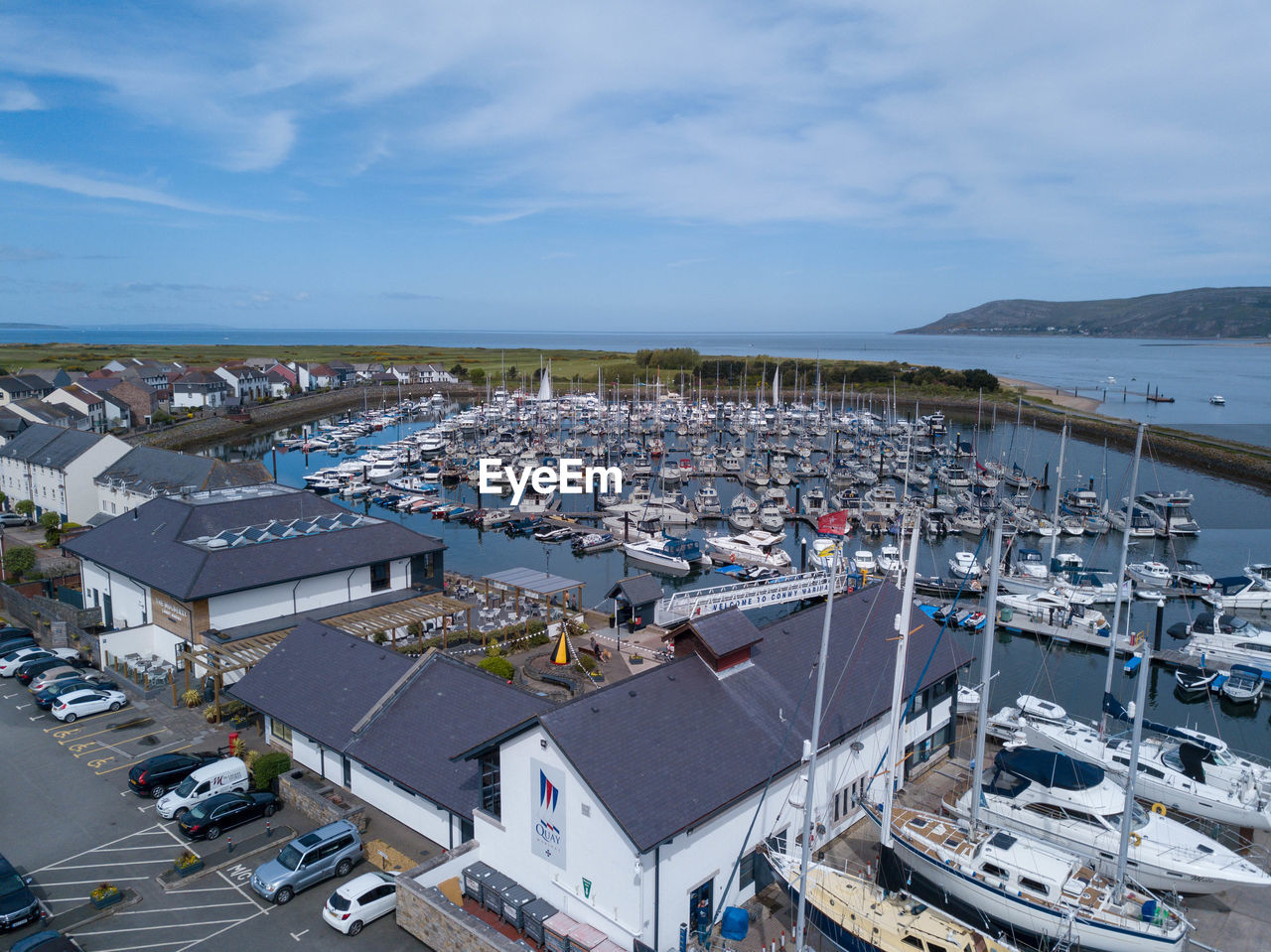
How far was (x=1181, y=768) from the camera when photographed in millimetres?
21312

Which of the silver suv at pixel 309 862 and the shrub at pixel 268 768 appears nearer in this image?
the silver suv at pixel 309 862

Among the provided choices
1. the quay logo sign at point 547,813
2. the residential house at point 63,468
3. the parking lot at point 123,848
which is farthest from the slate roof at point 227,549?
the residential house at point 63,468

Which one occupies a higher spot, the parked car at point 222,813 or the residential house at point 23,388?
the residential house at point 23,388

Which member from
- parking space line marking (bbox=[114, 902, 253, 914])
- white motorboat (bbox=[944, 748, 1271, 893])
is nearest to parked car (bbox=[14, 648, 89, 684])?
parking space line marking (bbox=[114, 902, 253, 914])

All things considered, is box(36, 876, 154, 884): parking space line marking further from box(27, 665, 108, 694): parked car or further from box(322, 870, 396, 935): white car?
box(27, 665, 108, 694): parked car

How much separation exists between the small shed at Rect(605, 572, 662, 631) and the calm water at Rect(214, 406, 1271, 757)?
1167 cm

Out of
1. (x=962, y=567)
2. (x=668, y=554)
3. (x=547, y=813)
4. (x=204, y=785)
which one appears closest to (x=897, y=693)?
(x=547, y=813)

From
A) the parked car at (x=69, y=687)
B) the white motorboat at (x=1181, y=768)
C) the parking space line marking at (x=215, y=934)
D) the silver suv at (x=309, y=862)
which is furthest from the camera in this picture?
the parked car at (x=69, y=687)

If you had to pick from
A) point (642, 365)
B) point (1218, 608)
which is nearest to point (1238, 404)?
point (642, 365)

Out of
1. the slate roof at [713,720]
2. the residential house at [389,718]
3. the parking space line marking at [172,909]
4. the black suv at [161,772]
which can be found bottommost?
the parking space line marking at [172,909]

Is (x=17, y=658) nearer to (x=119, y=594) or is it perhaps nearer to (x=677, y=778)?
(x=119, y=594)

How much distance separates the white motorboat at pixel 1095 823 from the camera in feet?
52.7

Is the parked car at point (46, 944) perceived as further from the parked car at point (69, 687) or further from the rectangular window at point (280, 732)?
the parked car at point (69, 687)

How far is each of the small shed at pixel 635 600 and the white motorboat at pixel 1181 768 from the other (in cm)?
1450
